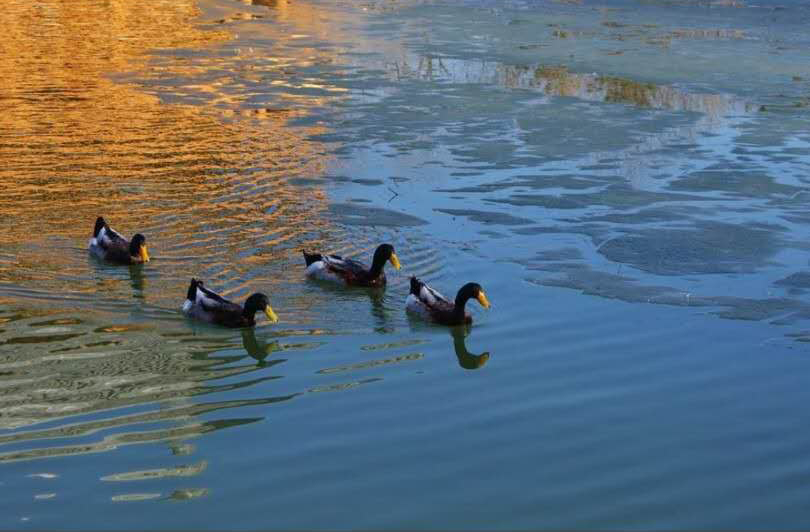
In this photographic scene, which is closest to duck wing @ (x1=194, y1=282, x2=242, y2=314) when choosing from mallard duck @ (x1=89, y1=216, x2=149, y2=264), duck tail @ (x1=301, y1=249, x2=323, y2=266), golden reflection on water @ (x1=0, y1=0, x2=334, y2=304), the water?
the water

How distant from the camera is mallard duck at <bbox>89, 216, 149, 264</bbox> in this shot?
1129cm

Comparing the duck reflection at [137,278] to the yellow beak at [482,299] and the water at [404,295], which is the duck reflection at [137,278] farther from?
the yellow beak at [482,299]

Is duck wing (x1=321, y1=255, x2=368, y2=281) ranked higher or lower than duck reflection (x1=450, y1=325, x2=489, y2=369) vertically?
higher

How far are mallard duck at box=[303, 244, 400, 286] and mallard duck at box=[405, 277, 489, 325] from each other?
880 millimetres

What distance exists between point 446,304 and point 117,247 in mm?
3231

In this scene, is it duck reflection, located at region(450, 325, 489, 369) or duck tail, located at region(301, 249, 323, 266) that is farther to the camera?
duck tail, located at region(301, 249, 323, 266)

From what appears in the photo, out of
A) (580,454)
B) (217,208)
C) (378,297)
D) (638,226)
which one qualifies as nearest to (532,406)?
(580,454)

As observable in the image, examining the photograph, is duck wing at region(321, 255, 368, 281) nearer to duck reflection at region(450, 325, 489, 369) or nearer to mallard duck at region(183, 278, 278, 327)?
mallard duck at region(183, 278, 278, 327)

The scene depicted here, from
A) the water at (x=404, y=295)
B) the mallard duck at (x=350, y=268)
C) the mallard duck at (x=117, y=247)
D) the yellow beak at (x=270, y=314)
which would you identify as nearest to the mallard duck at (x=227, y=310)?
the yellow beak at (x=270, y=314)

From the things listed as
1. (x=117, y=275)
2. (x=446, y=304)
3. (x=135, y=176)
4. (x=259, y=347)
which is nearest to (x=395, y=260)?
(x=446, y=304)

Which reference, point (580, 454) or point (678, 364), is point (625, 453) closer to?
point (580, 454)

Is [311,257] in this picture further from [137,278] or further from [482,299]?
[482,299]

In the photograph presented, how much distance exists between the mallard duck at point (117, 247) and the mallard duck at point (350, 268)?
4.96 ft

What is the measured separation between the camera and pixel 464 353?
9469 mm
